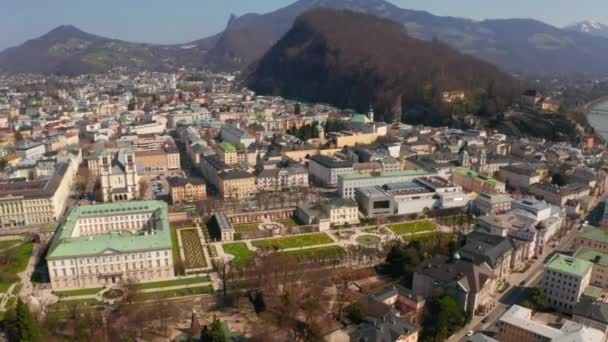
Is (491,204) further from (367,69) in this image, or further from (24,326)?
(367,69)

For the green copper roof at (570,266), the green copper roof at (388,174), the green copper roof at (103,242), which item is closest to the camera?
the green copper roof at (570,266)

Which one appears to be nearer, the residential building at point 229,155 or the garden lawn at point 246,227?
the garden lawn at point 246,227

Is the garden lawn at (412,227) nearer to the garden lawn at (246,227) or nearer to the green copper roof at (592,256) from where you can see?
the green copper roof at (592,256)

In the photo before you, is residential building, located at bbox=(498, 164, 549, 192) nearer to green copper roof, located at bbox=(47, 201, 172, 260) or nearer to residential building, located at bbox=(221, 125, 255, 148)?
residential building, located at bbox=(221, 125, 255, 148)

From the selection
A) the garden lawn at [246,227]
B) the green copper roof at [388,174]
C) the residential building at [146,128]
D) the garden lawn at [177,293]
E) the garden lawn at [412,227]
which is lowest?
the garden lawn at [177,293]

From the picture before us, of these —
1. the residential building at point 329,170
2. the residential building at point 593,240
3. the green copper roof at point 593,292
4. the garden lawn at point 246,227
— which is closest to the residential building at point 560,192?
the residential building at point 593,240

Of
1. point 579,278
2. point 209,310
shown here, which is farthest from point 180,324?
point 579,278
